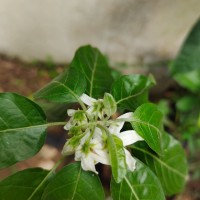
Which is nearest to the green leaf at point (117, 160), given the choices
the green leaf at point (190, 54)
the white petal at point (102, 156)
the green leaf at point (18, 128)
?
the white petal at point (102, 156)

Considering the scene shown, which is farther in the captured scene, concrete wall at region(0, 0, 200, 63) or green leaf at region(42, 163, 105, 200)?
concrete wall at region(0, 0, 200, 63)

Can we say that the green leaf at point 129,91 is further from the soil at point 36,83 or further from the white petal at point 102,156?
the soil at point 36,83

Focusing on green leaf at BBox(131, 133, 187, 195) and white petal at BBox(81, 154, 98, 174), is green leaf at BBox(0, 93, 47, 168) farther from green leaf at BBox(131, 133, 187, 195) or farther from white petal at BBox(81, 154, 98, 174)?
green leaf at BBox(131, 133, 187, 195)

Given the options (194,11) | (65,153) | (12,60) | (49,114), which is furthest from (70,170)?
(12,60)

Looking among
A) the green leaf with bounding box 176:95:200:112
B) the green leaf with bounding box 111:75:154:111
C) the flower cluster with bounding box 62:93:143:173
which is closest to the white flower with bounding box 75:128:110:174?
the flower cluster with bounding box 62:93:143:173

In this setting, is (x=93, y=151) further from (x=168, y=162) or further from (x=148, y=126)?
(x=168, y=162)

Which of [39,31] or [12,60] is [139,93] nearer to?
[39,31]

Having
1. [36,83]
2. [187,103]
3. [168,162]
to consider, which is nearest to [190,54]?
[187,103]
